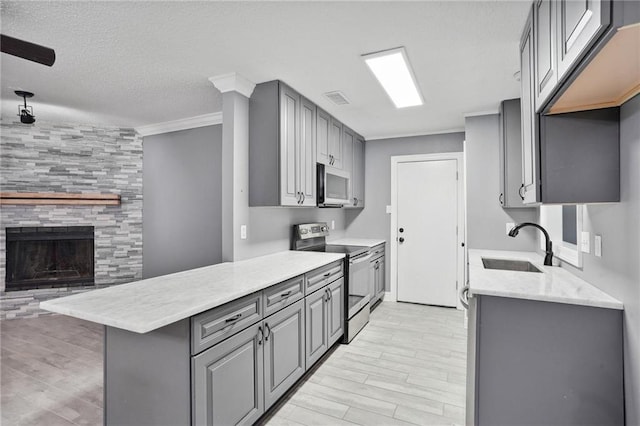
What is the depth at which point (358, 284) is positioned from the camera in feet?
11.4

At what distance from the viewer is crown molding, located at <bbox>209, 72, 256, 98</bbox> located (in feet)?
8.57

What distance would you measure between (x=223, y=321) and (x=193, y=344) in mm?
201

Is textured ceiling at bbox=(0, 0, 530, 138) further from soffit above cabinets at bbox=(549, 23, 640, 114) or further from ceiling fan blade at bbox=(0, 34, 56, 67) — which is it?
soffit above cabinets at bbox=(549, 23, 640, 114)

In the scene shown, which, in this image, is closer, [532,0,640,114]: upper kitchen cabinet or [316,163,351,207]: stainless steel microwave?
[532,0,640,114]: upper kitchen cabinet

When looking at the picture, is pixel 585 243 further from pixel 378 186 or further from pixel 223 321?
pixel 378 186

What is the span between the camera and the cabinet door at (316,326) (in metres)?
2.49

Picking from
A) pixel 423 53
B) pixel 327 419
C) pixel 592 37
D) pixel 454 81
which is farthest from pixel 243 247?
pixel 592 37

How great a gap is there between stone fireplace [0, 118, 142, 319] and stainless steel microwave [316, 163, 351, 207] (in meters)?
2.69

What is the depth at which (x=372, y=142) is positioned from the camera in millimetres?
4871

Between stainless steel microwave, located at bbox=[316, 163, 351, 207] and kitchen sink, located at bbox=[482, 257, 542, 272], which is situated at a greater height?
stainless steel microwave, located at bbox=[316, 163, 351, 207]

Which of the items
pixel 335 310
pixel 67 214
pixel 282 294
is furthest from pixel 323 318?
pixel 67 214

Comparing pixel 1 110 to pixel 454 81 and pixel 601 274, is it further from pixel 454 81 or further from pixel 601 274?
pixel 601 274

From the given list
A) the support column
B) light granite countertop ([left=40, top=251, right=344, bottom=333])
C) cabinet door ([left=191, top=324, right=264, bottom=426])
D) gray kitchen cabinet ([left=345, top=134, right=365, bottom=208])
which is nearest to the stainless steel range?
gray kitchen cabinet ([left=345, top=134, right=365, bottom=208])

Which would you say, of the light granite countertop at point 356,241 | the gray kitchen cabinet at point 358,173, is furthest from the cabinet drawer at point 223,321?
the gray kitchen cabinet at point 358,173
